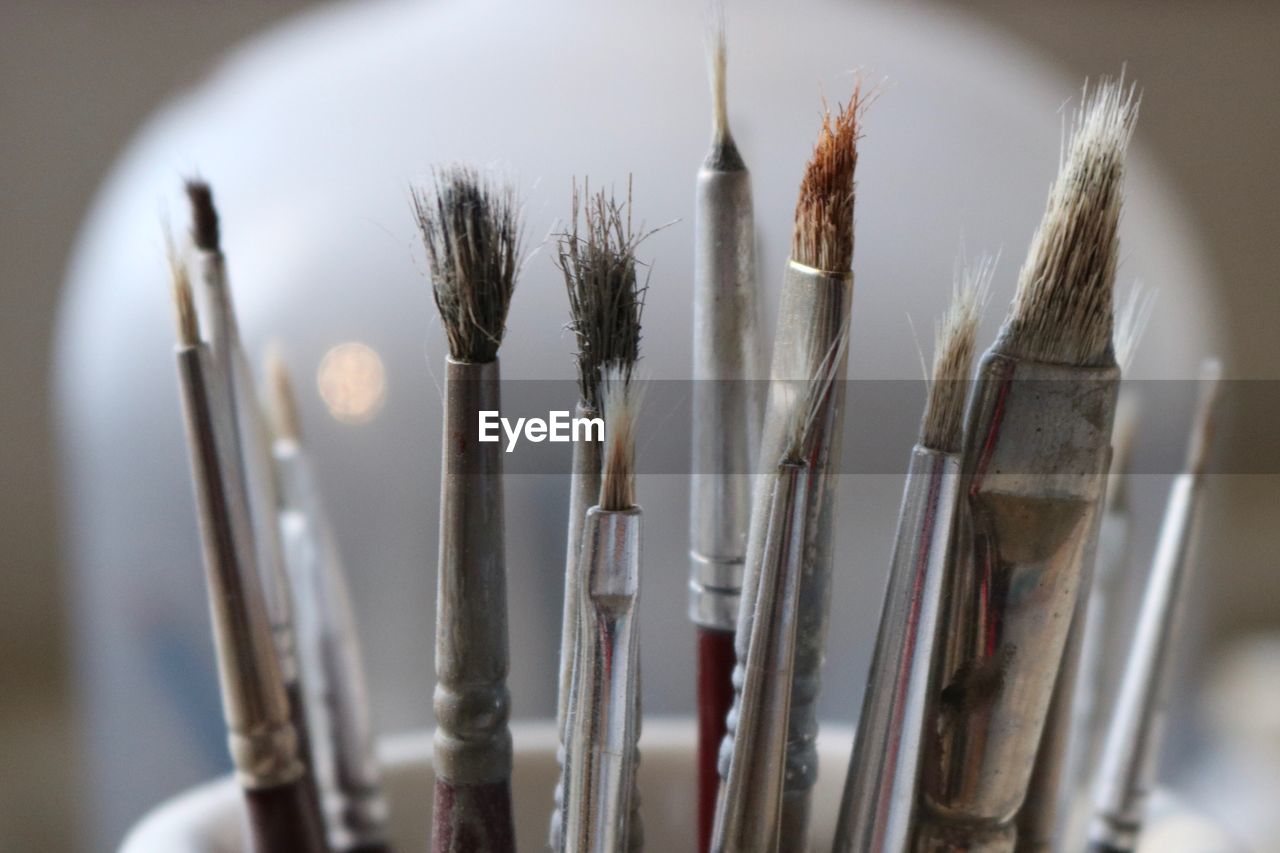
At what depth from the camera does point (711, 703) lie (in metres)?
0.26

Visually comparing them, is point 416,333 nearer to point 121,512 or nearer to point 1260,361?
point 121,512

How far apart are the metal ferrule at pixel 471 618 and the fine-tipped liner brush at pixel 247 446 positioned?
0.06m

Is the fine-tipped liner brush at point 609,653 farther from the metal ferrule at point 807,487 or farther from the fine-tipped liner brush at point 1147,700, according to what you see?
the fine-tipped liner brush at point 1147,700

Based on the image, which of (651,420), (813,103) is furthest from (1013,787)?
(813,103)

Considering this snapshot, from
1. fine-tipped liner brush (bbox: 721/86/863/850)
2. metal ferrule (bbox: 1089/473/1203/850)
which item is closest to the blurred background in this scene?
metal ferrule (bbox: 1089/473/1203/850)

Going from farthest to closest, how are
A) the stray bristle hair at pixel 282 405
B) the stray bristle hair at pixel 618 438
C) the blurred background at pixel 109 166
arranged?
the blurred background at pixel 109 166 → the stray bristle hair at pixel 282 405 → the stray bristle hair at pixel 618 438

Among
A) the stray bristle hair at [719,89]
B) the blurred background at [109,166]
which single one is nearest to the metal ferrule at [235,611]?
the stray bristle hair at [719,89]

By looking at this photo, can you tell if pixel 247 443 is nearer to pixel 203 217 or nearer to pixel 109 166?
pixel 203 217

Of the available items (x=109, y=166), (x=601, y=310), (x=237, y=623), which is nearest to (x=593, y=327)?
(x=601, y=310)

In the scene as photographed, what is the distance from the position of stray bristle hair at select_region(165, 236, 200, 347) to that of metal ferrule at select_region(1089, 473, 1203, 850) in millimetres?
209

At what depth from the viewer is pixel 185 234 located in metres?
0.33

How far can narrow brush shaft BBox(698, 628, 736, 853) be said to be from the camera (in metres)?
0.25

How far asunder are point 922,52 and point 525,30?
120 millimetres

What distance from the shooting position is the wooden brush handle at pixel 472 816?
0.22 meters
